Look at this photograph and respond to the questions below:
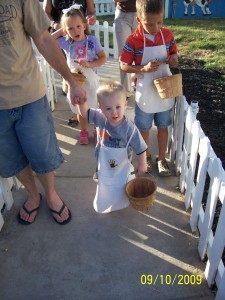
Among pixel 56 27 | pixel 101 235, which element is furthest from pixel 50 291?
pixel 56 27

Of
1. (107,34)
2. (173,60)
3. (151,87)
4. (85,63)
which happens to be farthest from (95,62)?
(107,34)

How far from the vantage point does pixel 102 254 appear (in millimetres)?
2652

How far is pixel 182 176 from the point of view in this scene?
3.20 meters

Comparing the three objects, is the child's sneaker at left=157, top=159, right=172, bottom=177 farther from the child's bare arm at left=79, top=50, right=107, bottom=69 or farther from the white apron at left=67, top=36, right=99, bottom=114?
the child's bare arm at left=79, top=50, right=107, bottom=69

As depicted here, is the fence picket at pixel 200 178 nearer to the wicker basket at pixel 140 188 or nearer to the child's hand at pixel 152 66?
the wicker basket at pixel 140 188

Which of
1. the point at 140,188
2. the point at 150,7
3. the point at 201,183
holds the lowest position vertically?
the point at 140,188

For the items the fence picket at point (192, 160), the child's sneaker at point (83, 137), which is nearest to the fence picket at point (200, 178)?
the fence picket at point (192, 160)

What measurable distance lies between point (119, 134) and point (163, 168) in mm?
942

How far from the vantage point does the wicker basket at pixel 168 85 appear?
2.89 meters

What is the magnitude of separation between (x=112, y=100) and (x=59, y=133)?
78.4 inches

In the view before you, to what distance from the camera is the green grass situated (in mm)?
6465

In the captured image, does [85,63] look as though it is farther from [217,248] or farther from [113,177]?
[217,248]

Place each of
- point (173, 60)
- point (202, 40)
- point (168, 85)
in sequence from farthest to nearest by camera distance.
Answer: point (202, 40) → point (173, 60) → point (168, 85)

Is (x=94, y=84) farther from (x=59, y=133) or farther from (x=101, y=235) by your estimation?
(x=101, y=235)
